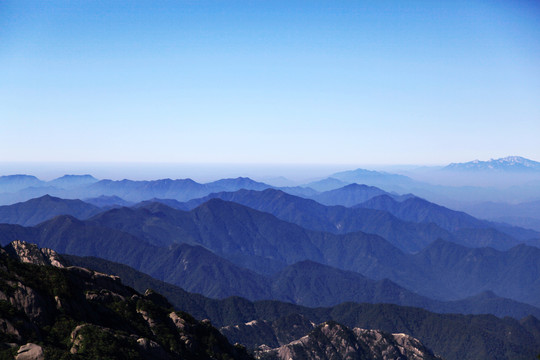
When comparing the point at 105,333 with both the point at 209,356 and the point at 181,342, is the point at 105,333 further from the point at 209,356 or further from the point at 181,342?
the point at 209,356

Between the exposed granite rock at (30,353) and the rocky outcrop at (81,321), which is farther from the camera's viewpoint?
the rocky outcrop at (81,321)

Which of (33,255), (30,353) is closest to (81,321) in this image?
(30,353)

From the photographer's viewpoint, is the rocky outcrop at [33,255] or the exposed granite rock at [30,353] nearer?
the exposed granite rock at [30,353]

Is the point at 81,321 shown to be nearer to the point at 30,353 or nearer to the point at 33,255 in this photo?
the point at 30,353

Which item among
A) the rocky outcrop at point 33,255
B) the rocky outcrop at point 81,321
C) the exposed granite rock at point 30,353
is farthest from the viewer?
the rocky outcrop at point 33,255

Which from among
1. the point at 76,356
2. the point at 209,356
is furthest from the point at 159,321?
the point at 76,356

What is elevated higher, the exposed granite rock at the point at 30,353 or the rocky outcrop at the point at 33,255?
the exposed granite rock at the point at 30,353

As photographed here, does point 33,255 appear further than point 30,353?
Yes

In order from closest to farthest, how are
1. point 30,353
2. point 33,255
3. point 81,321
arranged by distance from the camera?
point 30,353, point 81,321, point 33,255

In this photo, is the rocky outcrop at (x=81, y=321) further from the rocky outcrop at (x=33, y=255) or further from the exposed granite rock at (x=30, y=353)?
the rocky outcrop at (x=33, y=255)

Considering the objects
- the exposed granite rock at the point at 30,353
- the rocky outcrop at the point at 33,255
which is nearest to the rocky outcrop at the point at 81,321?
the exposed granite rock at the point at 30,353

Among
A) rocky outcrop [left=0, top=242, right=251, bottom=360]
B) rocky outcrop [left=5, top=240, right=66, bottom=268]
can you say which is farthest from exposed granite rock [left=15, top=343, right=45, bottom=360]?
rocky outcrop [left=5, top=240, right=66, bottom=268]

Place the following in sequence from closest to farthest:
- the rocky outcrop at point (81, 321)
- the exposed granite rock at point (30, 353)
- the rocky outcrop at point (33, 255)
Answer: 1. the exposed granite rock at point (30, 353)
2. the rocky outcrop at point (81, 321)
3. the rocky outcrop at point (33, 255)

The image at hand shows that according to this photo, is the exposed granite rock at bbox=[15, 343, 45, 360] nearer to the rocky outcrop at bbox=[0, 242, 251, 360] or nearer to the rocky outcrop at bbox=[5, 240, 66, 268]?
the rocky outcrop at bbox=[0, 242, 251, 360]
